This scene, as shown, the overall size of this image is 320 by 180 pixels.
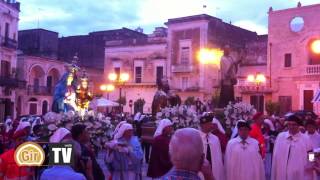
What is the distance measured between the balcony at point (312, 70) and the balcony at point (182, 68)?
426 inches

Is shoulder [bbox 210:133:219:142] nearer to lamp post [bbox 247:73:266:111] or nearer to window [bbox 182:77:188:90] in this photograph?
lamp post [bbox 247:73:266:111]

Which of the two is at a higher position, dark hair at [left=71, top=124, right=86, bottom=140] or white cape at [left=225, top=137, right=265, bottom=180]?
dark hair at [left=71, top=124, right=86, bottom=140]

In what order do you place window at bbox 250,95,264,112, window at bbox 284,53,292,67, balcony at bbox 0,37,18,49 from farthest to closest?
balcony at bbox 0,37,18,49
window at bbox 250,95,264,112
window at bbox 284,53,292,67

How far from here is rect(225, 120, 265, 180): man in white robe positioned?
813 cm

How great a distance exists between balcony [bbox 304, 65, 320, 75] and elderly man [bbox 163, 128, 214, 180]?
111 feet

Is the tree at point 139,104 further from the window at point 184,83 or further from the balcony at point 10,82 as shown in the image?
the balcony at point 10,82

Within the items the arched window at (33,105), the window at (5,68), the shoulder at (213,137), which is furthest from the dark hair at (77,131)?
the arched window at (33,105)

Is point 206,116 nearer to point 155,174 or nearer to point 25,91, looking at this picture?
point 155,174

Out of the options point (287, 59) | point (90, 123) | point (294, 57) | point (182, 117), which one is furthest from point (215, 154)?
point (287, 59)

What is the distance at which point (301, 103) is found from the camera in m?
36.7

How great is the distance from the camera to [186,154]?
11.8ft

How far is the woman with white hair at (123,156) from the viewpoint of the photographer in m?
8.15

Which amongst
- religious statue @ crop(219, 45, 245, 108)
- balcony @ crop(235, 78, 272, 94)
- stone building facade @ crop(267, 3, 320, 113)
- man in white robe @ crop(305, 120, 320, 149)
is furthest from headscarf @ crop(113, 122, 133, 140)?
balcony @ crop(235, 78, 272, 94)

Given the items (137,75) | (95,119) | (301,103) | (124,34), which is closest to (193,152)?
(95,119)
